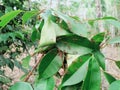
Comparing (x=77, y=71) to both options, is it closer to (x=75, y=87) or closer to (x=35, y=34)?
(x=75, y=87)

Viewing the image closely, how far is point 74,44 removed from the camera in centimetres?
55

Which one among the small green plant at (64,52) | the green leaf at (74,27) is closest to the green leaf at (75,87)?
the small green plant at (64,52)

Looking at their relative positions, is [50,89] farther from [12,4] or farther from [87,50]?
[12,4]

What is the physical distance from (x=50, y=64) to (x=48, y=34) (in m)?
0.07

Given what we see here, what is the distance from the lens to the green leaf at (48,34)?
1.68 feet

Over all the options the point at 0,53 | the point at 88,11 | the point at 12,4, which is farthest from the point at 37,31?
the point at 88,11

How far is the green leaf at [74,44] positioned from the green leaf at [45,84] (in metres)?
0.07

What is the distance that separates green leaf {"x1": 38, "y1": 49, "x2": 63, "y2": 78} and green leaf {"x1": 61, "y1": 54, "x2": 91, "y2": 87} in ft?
0.11

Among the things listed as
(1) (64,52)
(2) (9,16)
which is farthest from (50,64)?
(2) (9,16)

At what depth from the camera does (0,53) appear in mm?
1788

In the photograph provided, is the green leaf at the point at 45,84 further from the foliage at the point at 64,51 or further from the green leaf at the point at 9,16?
the green leaf at the point at 9,16

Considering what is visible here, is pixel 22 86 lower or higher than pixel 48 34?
lower

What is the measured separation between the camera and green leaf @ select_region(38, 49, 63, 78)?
0.53 m

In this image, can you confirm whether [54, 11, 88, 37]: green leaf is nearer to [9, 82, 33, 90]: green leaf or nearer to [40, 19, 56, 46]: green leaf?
[40, 19, 56, 46]: green leaf
